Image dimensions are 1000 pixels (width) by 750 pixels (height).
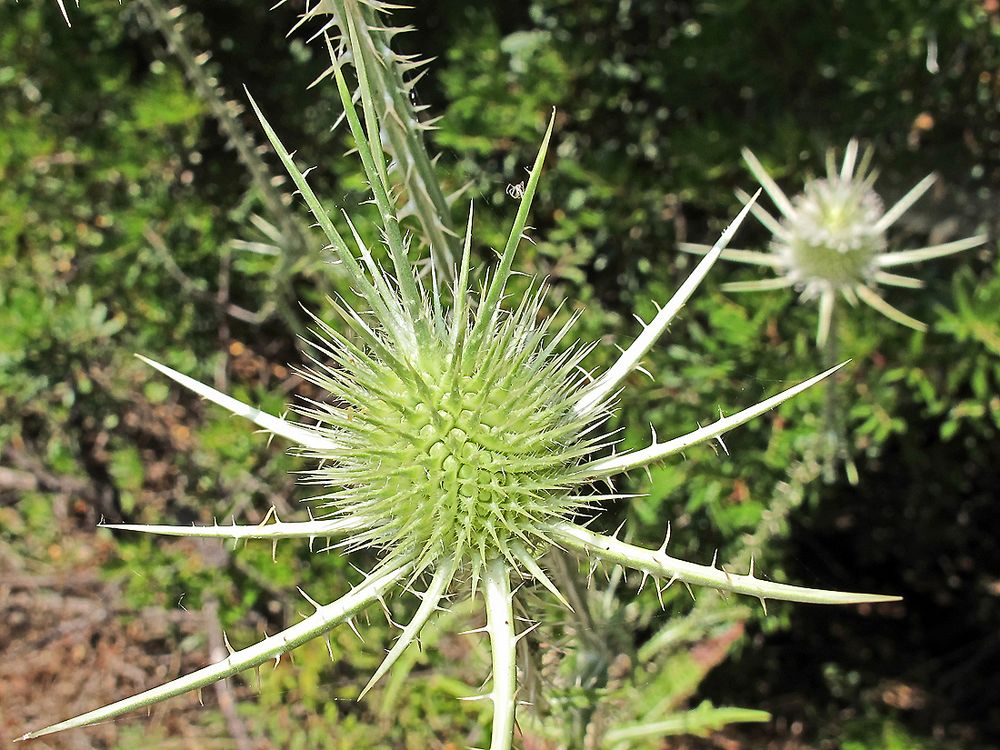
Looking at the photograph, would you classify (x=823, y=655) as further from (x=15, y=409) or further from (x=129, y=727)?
(x=15, y=409)

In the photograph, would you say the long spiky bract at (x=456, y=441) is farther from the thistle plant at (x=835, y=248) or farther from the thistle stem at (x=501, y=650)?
the thistle plant at (x=835, y=248)

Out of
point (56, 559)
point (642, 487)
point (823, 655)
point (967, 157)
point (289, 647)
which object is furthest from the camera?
point (56, 559)

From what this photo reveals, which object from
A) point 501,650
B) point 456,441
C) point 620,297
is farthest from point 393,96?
point 620,297

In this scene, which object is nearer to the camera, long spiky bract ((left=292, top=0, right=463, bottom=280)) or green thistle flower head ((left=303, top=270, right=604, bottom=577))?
long spiky bract ((left=292, top=0, right=463, bottom=280))

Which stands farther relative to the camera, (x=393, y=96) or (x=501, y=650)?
(x=393, y=96)

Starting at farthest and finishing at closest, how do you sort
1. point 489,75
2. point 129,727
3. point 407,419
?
point 129,727, point 489,75, point 407,419

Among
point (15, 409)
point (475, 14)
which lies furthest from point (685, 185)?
point (15, 409)

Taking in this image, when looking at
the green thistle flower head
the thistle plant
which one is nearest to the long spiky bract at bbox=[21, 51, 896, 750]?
the green thistle flower head

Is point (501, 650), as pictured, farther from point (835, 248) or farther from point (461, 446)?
point (835, 248)

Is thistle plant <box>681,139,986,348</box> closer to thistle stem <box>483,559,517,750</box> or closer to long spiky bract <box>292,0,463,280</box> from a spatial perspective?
long spiky bract <box>292,0,463,280</box>
